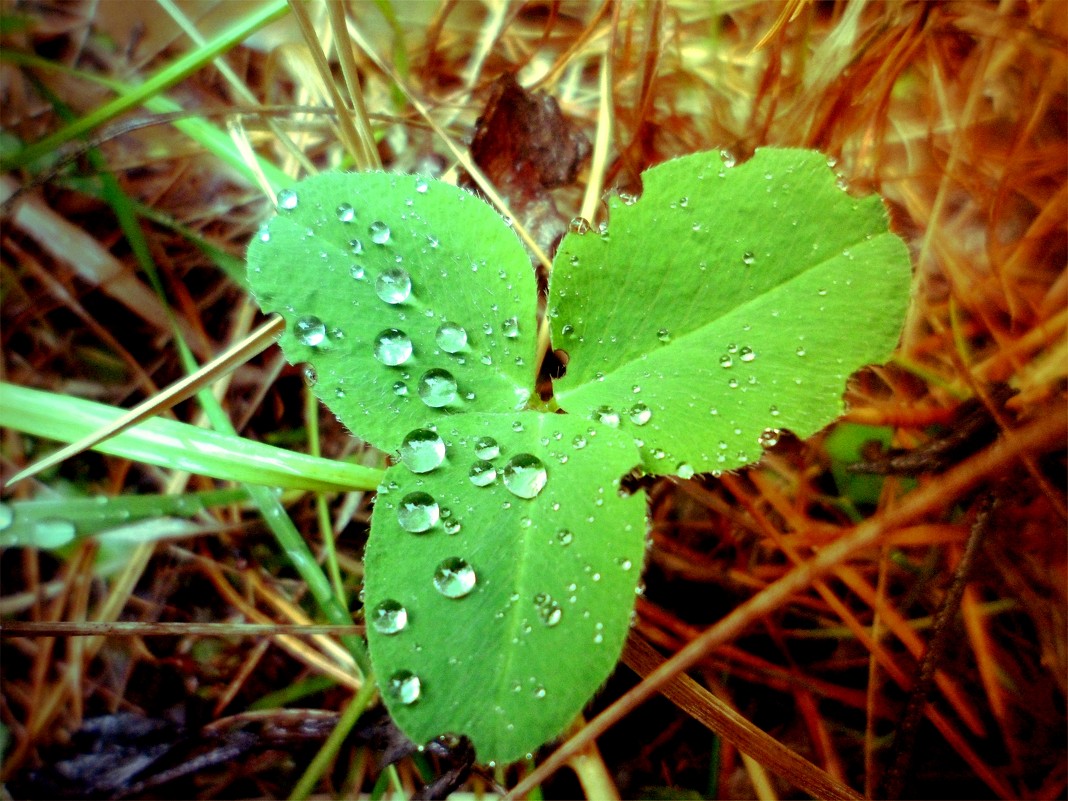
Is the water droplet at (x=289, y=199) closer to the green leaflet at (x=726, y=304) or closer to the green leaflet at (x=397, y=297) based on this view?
the green leaflet at (x=397, y=297)

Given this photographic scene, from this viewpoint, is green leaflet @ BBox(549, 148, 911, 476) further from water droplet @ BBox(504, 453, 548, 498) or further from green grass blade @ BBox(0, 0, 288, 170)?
green grass blade @ BBox(0, 0, 288, 170)

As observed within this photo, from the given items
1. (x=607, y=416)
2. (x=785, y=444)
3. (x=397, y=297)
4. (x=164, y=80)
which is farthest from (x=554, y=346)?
(x=164, y=80)

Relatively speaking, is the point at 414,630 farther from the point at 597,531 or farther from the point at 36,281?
the point at 36,281

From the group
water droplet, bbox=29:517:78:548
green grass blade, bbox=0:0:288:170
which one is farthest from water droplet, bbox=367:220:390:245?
water droplet, bbox=29:517:78:548

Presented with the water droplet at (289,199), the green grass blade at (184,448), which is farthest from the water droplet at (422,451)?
the water droplet at (289,199)

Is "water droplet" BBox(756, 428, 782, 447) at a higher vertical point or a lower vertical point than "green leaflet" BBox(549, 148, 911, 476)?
lower

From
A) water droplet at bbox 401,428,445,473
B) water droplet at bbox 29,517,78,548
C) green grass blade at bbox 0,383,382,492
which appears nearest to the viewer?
water droplet at bbox 401,428,445,473

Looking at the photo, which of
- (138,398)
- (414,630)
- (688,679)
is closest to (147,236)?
(138,398)
